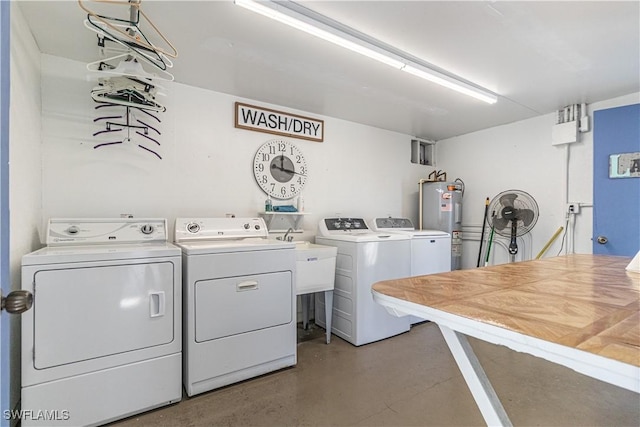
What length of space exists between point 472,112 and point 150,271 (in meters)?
3.69

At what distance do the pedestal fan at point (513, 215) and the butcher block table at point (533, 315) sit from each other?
80.3 inches

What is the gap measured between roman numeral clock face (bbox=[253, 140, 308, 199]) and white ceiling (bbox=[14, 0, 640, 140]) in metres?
0.51

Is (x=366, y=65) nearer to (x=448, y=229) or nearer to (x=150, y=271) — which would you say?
(x=150, y=271)

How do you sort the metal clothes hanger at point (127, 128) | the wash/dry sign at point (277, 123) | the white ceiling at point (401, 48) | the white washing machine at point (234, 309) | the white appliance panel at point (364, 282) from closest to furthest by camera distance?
the white ceiling at point (401, 48), the white washing machine at point (234, 309), the metal clothes hanger at point (127, 128), the white appliance panel at point (364, 282), the wash/dry sign at point (277, 123)

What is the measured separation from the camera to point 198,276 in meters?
2.01

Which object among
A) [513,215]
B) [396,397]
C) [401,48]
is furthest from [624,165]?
[396,397]

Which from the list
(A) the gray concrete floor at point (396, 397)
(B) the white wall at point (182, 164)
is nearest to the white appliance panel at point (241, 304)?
(A) the gray concrete floor at point (396, 397)

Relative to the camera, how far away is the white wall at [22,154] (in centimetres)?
165

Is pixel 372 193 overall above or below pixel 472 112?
below

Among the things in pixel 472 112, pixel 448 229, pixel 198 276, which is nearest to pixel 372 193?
pixel 448 229

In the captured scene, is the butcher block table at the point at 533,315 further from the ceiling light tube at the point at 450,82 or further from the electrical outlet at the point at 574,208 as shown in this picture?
the electrical outlet at the point at 574,208

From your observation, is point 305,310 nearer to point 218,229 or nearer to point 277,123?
point 218,229

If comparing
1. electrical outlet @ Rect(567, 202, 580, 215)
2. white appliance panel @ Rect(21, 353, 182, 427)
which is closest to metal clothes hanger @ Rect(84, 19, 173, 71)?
white appliance panel @ Rect(21, 353, 182, 427)

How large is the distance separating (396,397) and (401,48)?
8.20 feet
